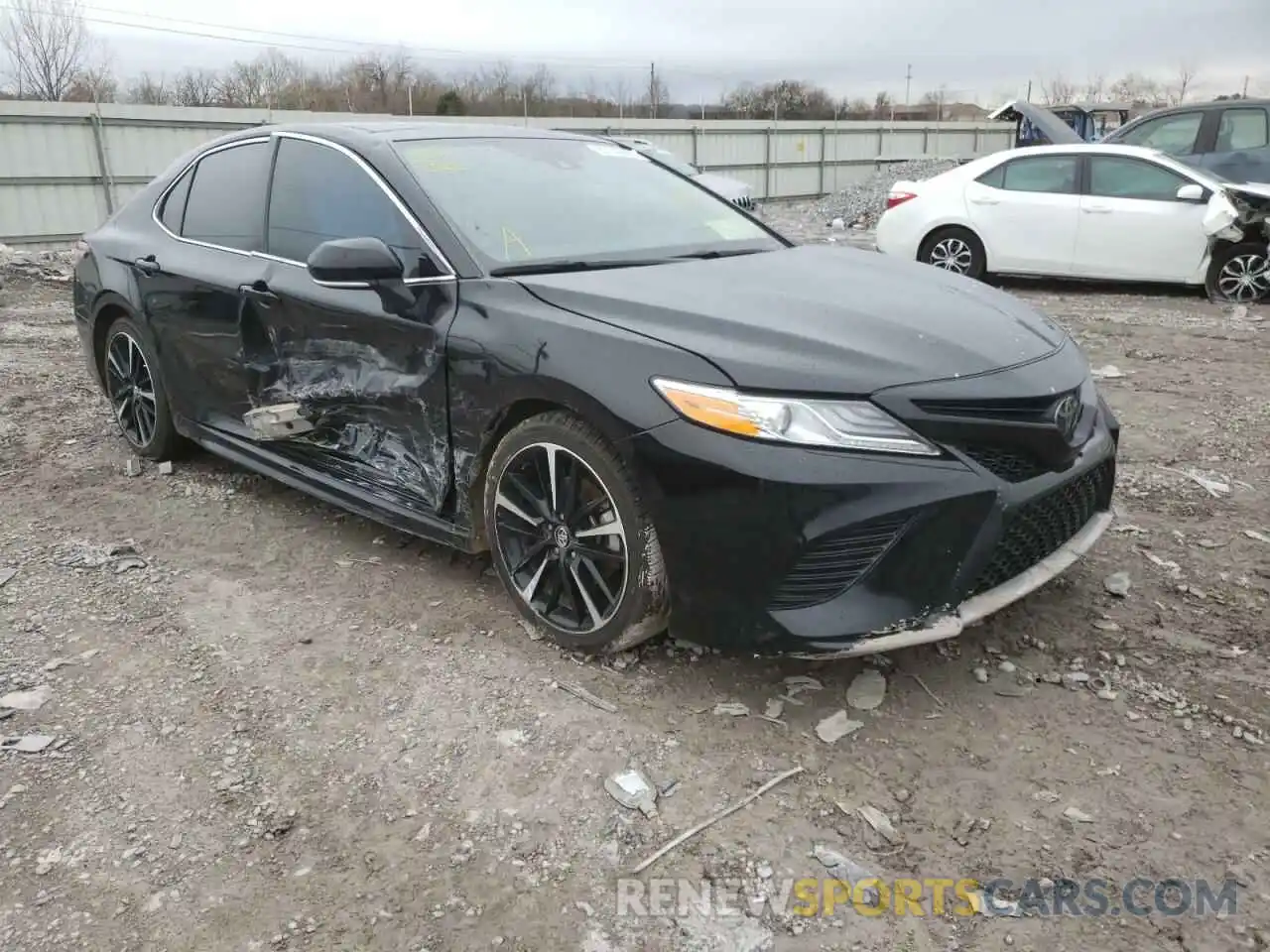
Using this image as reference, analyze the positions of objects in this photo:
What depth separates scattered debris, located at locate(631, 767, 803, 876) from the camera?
→ 232cm

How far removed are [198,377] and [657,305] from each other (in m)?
2.41

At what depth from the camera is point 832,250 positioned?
3.92 meters

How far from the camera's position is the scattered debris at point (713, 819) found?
2.32 m

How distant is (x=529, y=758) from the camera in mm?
2699

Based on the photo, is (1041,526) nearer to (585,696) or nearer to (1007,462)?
(1007,462)

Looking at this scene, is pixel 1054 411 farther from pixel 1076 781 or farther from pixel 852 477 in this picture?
pixel 1076 781

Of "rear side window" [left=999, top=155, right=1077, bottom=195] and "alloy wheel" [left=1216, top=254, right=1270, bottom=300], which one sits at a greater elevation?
"rear side window" [left=999, top=155, right=1077, bottom=195]

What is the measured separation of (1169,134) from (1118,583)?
32.1 feet

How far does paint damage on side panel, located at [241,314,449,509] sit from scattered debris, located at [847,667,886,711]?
1.45m

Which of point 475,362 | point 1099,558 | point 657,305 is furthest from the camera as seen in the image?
point 1099,558

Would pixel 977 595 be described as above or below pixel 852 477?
below

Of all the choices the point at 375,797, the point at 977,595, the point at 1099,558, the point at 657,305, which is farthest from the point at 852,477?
the point at 1099,558

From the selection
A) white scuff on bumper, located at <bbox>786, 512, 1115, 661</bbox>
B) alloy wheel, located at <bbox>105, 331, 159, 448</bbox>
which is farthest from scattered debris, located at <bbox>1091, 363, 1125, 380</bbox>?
alloy wheel, located at <bbox>105, 331, 159, 448</bbox>

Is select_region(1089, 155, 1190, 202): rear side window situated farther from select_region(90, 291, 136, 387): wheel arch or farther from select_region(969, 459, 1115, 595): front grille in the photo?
select_region(90, 291, 136, 387): wheel arch
